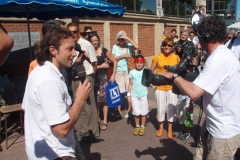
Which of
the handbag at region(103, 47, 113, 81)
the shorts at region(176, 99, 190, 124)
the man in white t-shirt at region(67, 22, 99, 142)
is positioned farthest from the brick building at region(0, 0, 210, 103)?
the shorts at region(176, 99, 190, 124)

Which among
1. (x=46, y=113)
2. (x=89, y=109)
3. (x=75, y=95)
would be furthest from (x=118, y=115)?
(x=46, y=113)

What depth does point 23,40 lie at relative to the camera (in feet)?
25.4

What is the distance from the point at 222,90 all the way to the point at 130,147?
2528mm

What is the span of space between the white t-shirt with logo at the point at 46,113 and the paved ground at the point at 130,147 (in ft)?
7.36

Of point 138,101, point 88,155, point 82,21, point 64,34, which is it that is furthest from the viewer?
point 82,21

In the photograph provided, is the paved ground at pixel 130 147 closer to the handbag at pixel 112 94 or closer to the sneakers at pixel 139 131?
the sneakers at pixel 139 131

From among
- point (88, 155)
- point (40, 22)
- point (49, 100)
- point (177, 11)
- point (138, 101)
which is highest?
point (177, 11)

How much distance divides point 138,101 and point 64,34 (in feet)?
10.3

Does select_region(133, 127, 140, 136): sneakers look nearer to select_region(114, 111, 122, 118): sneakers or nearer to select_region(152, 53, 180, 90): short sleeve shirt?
select_region(152, 53, 180, 90): short sleeve shirt

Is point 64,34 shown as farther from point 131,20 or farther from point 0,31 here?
point 131,20

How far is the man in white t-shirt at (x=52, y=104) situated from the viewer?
1837 mm

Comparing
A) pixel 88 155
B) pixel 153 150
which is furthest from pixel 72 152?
pixel 153 150

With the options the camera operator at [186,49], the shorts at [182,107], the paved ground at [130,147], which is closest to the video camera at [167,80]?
the paved ground at [130,147]

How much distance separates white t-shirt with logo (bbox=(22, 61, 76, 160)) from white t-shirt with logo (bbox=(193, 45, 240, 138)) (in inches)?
45.3
